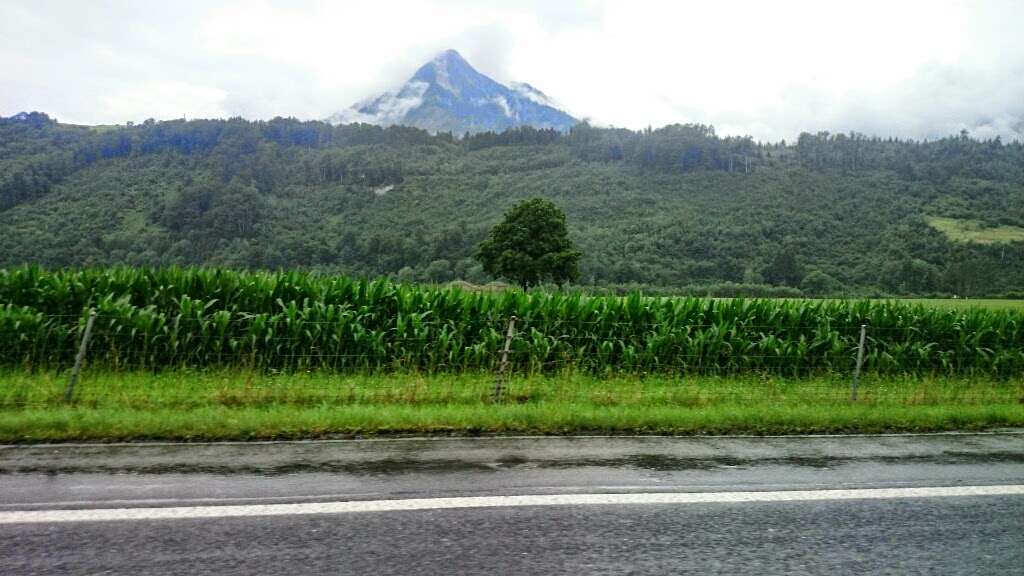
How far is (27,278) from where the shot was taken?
11867 mm

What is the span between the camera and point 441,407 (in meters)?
7.91

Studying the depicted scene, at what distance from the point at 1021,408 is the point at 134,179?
117 m

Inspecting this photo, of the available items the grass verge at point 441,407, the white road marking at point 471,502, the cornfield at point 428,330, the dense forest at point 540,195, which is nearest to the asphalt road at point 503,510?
the white road marking at point 471,502

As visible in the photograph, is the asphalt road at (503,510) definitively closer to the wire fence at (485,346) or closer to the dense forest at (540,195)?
the wire fence at (485,346)

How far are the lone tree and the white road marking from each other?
2066 inches

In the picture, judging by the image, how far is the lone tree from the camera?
57906 mm

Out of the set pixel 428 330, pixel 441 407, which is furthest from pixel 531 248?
pixel 441 407

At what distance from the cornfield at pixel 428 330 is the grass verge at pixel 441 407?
97cm

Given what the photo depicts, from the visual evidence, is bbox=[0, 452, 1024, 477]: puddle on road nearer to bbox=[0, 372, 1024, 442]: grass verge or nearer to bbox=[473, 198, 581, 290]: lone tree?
bbox=[0, 372, 1024, 442]: grass verge

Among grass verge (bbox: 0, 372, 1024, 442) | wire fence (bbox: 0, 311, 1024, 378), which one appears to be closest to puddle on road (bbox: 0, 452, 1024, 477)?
grass verge (bbox: 0, 372, 1024, 442)

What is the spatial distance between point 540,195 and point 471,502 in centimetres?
11931

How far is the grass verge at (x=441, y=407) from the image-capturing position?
6633 millimetres

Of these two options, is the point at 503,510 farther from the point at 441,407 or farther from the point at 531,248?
the point at 531,248

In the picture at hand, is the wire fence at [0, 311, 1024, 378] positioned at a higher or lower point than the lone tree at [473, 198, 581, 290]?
lower
